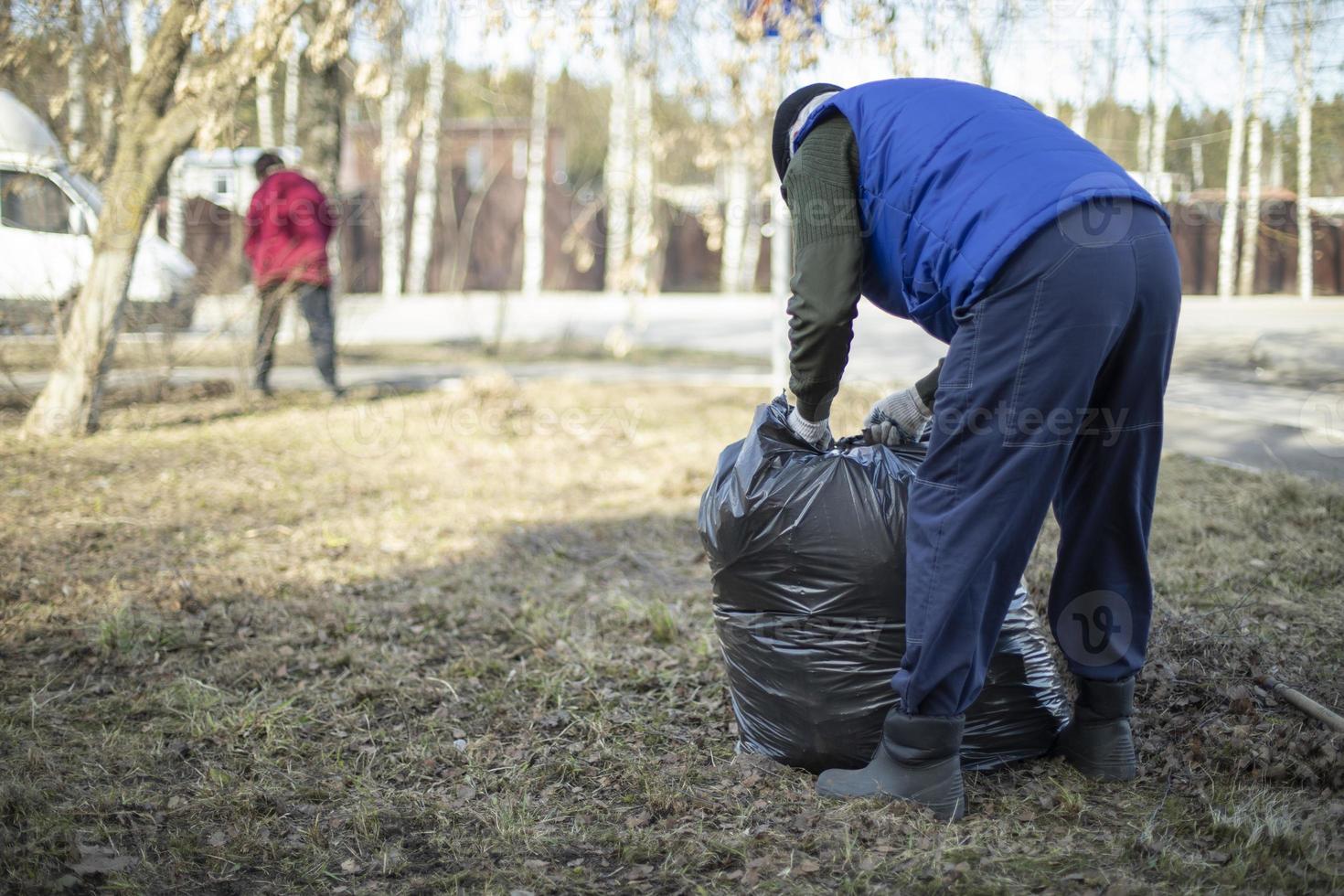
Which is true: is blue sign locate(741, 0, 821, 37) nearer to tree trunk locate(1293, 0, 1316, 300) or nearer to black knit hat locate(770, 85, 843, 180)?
tree trunk locate(1293, 0, 1316, 300)

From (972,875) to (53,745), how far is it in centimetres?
210

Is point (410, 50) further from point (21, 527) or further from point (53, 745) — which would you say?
point (53, 745)

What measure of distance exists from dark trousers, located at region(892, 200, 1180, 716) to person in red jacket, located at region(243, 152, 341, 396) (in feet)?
19.0

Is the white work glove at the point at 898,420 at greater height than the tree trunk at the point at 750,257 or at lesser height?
lesser

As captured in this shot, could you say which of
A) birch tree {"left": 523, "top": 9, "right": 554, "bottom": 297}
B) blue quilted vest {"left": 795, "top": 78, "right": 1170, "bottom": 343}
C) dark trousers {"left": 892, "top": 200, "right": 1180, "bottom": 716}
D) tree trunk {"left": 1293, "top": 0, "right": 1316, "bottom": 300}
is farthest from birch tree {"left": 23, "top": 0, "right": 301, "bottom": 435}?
birch tree {"left": 523, "top": 9, "right": 554, "bottom": 297}

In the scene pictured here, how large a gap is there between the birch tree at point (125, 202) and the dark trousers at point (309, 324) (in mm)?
1253

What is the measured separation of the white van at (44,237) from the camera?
597cm

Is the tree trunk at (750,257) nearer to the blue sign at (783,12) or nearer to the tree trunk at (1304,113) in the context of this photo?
the tree trunk at (1304,113)

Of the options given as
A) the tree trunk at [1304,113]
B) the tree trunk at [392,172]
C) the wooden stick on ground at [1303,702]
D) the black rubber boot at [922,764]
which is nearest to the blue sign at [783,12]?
the tree trunk at [392,172]

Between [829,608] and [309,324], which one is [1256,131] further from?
[309,324]

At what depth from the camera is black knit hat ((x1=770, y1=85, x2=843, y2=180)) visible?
2.22 m

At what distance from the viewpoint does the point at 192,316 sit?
7852mm

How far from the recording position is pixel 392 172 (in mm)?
12102

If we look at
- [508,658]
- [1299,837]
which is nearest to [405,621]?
[508,658]
